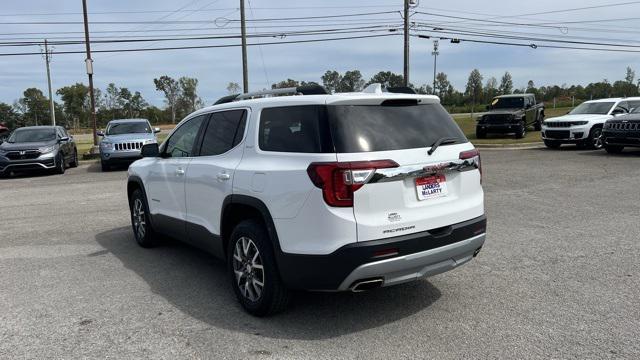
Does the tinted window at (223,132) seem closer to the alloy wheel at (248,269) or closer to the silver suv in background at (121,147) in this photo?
the alloy wheel at (248,269)

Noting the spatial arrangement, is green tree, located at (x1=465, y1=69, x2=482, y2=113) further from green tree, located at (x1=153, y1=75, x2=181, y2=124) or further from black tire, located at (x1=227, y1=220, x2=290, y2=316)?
black tire, located at (x1=227, y1=220, x2=290, y2=316)

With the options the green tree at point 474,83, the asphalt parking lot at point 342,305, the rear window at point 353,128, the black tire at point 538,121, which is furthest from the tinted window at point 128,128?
the green tree at point 474,83

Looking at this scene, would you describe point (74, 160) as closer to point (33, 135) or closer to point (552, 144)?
point (33, 135)

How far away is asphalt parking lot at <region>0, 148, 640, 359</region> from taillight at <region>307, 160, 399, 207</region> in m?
1.05

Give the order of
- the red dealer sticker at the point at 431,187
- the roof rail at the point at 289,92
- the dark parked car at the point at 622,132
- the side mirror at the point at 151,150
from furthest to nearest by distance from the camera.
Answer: the dark parked car at the point at 622,132, the side mirror at the point at 151,150, the roof rail at the point at 289,92, the red dealer sticker at the point at 431,187

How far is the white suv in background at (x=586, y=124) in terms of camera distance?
1733 centimetres

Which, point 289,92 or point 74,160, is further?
point 74,160

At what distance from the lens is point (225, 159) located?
461cm

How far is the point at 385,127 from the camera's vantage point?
3.87 meters

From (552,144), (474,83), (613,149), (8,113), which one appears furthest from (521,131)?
(8,113)

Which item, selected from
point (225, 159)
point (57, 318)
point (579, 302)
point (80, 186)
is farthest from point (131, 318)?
point (80, 186)

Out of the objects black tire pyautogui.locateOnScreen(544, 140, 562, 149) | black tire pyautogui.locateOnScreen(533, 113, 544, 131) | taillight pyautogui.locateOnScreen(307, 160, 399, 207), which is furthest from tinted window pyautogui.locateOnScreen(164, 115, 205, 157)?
black tire pyautogui.locateOnScreen(533, 113, 544, 131)

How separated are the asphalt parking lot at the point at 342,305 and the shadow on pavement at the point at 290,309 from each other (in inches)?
0.5

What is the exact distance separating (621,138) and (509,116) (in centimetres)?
763
